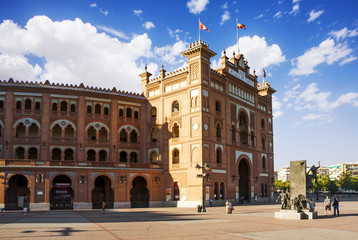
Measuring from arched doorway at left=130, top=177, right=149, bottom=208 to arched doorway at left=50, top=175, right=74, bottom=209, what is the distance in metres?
8.40

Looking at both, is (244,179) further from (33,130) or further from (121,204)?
(33,130)

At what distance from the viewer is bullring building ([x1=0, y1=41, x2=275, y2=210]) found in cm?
4412

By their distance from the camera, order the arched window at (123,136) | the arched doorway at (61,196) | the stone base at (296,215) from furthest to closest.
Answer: the arched window at (123,136)
the arched doorway at (61,196)
the stone base at (296,215)

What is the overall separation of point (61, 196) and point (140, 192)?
37.6ft

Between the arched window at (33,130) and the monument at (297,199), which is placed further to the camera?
the arched window at (33,130)

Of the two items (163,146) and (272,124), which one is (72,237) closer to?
(163,146)

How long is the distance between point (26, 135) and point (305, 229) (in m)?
39.5

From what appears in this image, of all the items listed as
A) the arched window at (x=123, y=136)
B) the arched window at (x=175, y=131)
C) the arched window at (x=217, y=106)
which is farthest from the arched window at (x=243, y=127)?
the arched window at (x=123, y=136)

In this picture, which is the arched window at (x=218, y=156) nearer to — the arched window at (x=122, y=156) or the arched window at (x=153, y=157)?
the arched window at (x=153, y=157)

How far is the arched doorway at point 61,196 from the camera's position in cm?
4384

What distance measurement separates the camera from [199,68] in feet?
156

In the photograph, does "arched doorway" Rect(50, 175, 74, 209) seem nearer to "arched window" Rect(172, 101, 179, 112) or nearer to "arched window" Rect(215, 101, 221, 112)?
"arched window" Rect(172, 101, 179, 112)

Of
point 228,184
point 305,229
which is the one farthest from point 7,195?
point 305,229

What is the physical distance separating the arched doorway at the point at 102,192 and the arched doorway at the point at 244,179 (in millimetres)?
21472
